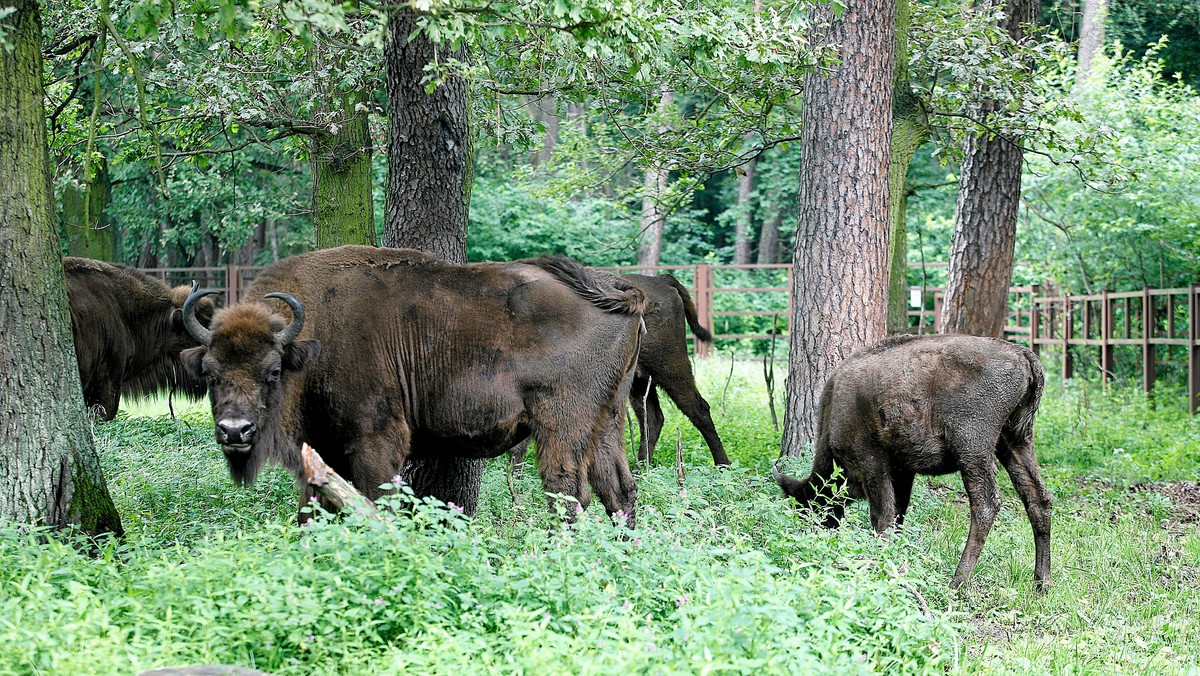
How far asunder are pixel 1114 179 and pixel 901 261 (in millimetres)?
2879

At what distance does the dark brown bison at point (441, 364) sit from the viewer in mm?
6812

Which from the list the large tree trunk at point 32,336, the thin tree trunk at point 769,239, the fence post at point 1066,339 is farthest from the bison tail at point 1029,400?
the thin tree trunk at point 769,239

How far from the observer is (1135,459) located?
11.4 metres

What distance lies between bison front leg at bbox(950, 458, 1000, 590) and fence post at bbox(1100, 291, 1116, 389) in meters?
11.7

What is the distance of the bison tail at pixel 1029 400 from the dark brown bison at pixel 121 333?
7.56 meters

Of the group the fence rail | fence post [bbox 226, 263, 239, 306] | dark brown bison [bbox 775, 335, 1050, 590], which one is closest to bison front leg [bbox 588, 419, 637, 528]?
→ dark brown bison [bbox 775, 335, 1050, 590]

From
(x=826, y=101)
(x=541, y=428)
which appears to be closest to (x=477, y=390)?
(x=541, y=428)

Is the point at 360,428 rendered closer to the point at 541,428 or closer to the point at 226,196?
the point at 541,428

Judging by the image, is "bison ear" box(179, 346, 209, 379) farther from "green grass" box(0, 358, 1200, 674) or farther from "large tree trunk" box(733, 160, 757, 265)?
"large tree trunk" box(733, 160, 757, 265)

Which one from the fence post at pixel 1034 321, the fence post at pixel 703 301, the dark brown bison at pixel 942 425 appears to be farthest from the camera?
the fence post at pixel 703 301

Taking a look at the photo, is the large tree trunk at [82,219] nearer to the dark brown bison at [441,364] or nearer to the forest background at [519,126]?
the forest background at [519,126]

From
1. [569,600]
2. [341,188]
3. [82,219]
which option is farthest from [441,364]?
[82,219]

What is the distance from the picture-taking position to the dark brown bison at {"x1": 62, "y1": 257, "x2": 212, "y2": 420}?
10664 millimetres

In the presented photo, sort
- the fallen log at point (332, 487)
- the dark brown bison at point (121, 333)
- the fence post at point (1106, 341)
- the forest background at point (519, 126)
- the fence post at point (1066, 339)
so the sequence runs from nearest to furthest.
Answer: the fallen log at point (332, 487) < the forest background at point (519, 126) < the dark brown bison at point (121, 333) < the fence post at point (1106, 341) < the fence post at point (1066, 339)
